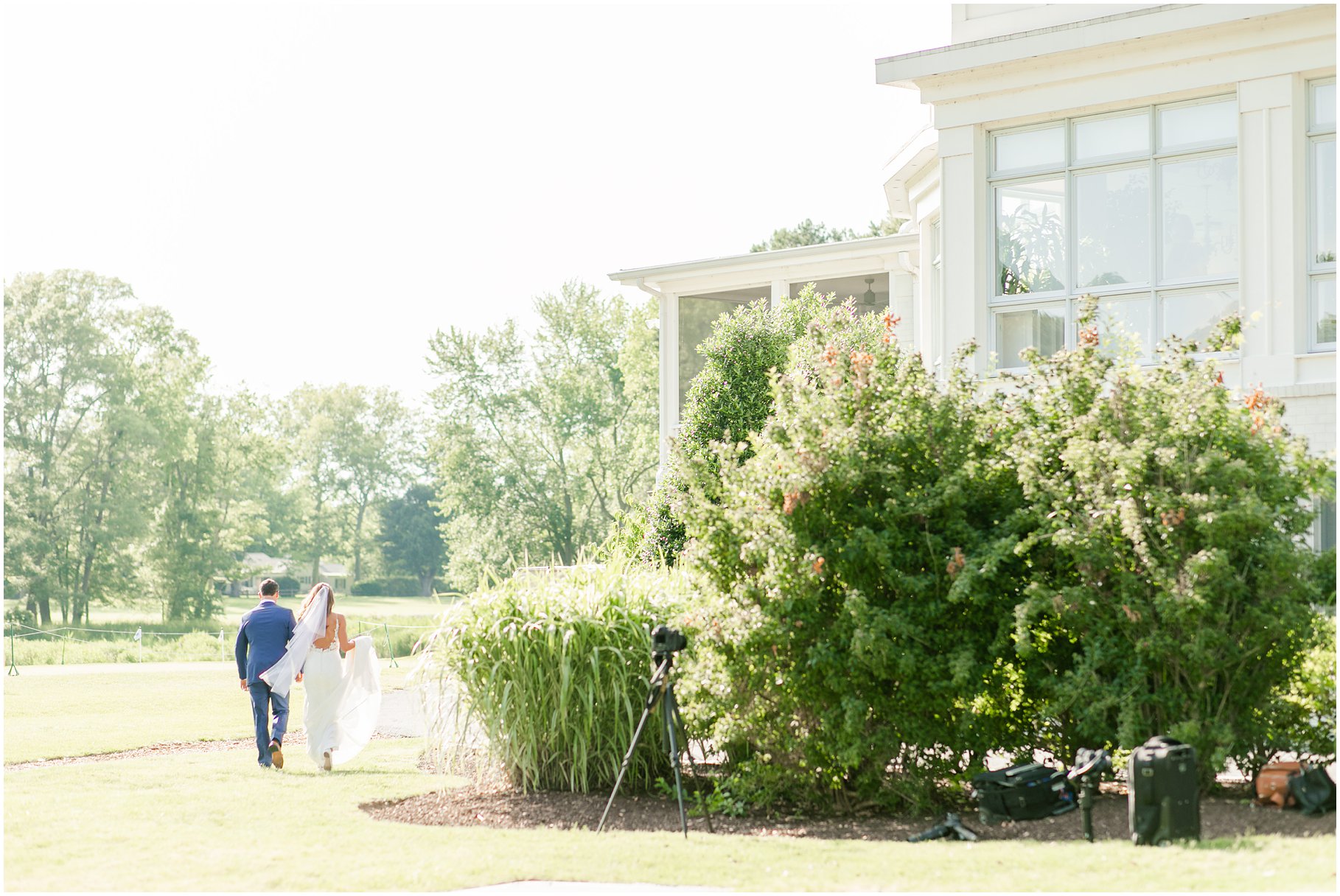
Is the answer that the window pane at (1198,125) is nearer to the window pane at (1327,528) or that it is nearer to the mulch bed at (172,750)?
the window pane at (1327,528)

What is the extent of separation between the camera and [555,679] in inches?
388

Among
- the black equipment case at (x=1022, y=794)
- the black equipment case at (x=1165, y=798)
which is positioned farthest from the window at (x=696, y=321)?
the black equipment case at (x=1165, y=798)

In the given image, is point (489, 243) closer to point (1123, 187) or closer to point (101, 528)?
point (101, 528)

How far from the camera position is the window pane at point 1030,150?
41.4ft

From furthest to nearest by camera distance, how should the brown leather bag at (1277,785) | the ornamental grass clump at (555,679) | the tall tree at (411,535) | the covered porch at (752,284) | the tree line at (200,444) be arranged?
the tall tree at (411,535), the tree line at (200,444), the covered porch at (752,284), the ornamental grass clump at (555,679), the brown leather bag at (1277,785)

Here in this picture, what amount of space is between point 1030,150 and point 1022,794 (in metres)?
7.00

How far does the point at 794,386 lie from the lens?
382 inches

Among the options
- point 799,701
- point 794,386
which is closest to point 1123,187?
point 794,386

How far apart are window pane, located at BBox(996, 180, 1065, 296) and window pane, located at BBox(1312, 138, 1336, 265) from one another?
2.22 m

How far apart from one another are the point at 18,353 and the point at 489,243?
23309 mm

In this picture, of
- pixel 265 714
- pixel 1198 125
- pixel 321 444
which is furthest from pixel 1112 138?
pixel 321 444

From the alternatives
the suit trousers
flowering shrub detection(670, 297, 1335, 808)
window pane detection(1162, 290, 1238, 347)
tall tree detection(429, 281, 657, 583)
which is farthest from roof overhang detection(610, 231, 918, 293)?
tall tree detection(429, 281, 657, 583)

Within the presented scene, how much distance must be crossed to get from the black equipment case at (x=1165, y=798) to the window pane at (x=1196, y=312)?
5642 mm

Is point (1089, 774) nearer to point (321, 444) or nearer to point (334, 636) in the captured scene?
point (334, 636)
